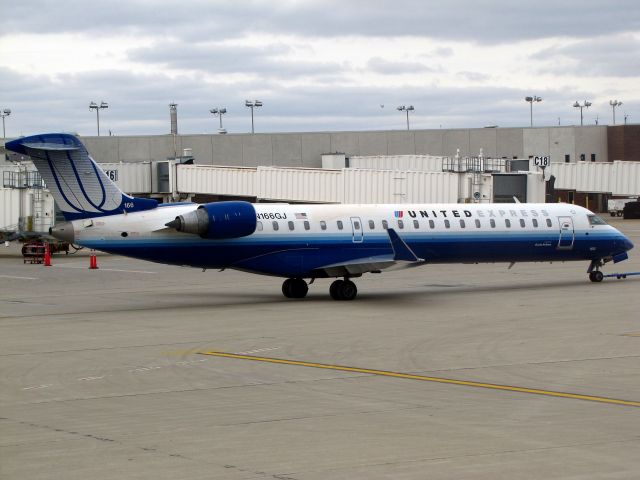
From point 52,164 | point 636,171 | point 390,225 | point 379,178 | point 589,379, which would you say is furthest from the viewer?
point 636,171

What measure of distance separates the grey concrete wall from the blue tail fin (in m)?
61.1

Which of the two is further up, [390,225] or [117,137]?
[117,137]

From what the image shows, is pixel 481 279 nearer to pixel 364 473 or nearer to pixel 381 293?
pixel 381 293

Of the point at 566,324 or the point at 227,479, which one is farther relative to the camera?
the point at 566,324

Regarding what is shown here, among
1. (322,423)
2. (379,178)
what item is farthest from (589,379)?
(379,178)

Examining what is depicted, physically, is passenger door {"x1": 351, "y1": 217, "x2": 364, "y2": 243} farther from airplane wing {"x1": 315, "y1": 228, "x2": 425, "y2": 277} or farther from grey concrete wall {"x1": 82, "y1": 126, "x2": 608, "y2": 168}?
grey concrete wall {"x1": 82, "y1": 126, "x2": 608, "y2": 168}

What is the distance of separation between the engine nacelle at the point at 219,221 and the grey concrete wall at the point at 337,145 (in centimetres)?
5986

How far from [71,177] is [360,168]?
161 ft

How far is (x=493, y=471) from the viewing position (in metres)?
10.8

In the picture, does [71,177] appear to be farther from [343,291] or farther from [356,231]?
[356,231]

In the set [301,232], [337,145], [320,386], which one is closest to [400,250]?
[301,232]

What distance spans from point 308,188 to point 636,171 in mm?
32469

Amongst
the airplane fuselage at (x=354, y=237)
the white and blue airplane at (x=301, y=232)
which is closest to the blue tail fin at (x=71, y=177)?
the white and blue airplane at (x=301, y=232)

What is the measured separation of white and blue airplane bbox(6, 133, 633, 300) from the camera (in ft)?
94.2
